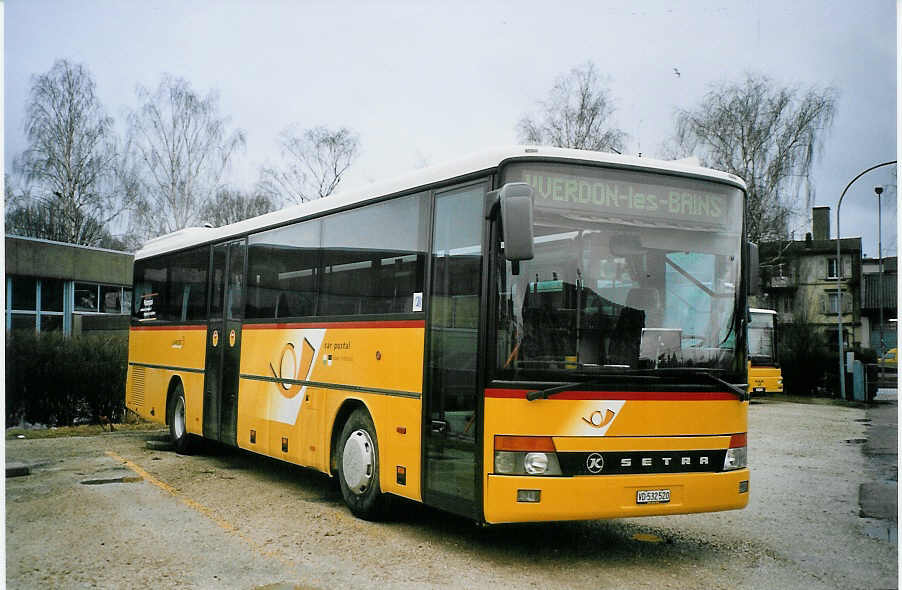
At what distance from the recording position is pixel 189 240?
46.0 feet

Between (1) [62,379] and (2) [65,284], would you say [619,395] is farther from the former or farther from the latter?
(2) [65,284]

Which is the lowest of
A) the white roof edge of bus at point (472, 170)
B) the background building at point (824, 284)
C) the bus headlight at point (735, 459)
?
the bus headlight at point (735, 459)

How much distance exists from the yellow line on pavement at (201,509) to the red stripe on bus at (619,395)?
205 centimetres

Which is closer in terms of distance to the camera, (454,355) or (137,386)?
(454,355)

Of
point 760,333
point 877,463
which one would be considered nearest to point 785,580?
point 877,463

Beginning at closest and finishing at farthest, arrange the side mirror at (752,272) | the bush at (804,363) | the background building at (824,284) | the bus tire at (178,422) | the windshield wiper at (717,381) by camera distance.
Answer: the windshield wiper at (717,381) < the side mirror at (752,272) < the bus tire at (178,422) < the bush at (804,363) < the background building at (824,284)

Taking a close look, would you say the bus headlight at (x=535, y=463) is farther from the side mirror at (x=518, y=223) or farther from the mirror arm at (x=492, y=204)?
the mirror arm at (x=492, y=204)

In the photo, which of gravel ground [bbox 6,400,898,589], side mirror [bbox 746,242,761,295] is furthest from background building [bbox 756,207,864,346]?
side mirror [bbox 746,242,761,295]

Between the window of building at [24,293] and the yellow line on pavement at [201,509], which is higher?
the window of building at [24,293]

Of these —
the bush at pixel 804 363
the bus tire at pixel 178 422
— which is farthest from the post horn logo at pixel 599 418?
the bush at pixel 804 363

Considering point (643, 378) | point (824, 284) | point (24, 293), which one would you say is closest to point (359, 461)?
point (643, 378)

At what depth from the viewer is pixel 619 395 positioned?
22.7 feet

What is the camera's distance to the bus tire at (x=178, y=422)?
1362 centimetres

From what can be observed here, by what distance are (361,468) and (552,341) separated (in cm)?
269
